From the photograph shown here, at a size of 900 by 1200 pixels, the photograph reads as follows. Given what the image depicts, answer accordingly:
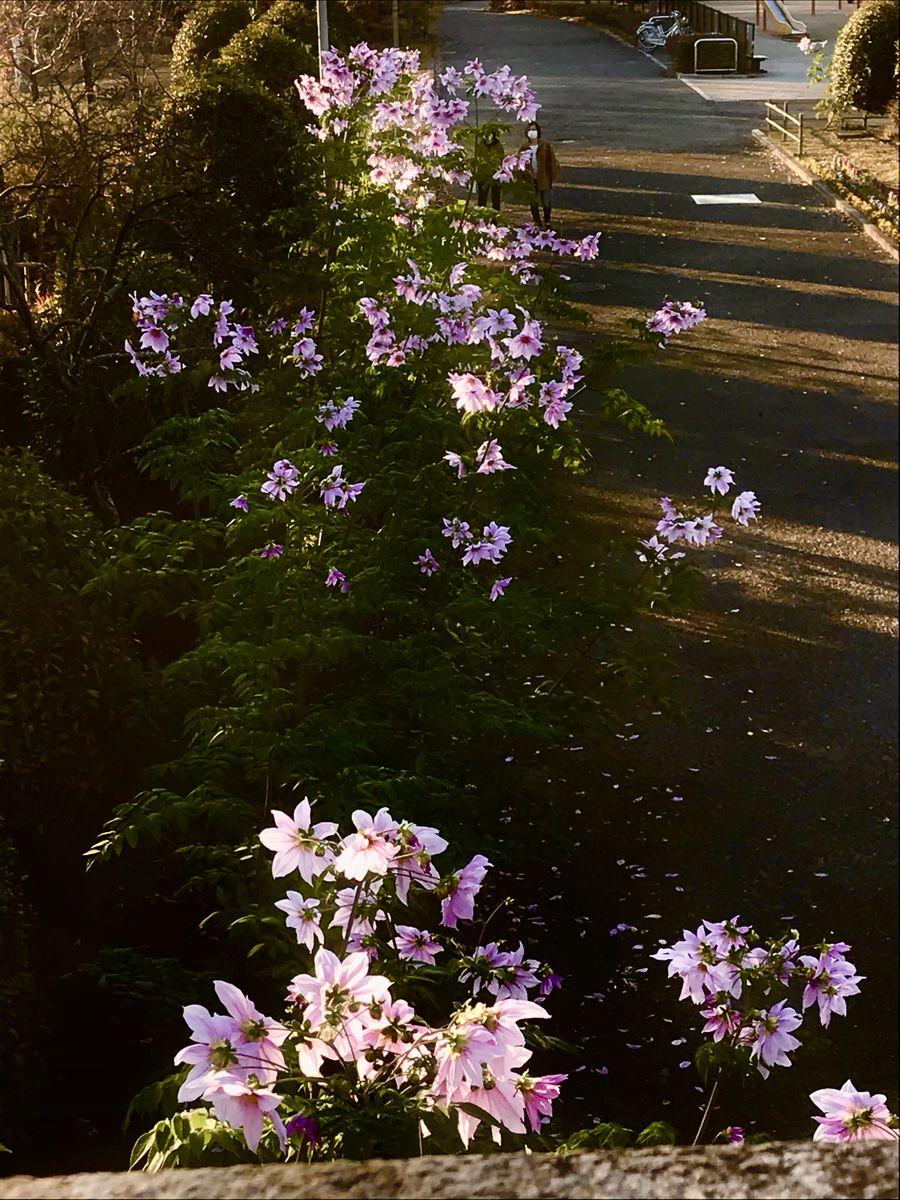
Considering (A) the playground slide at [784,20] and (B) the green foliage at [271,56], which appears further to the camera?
(B) the green foliage at [271,56]

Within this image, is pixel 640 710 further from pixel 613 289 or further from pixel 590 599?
pixel 613 289

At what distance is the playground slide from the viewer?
4414 mm

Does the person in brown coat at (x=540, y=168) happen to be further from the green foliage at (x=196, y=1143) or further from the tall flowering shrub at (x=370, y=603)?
the green foliage at (x=196, y=1143)

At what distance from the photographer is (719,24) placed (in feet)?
15.5

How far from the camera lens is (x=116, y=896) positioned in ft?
9.14

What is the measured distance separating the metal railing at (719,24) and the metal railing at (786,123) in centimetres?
27

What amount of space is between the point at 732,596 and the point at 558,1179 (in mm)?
4555

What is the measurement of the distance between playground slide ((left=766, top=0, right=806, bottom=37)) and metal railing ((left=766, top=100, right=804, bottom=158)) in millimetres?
281

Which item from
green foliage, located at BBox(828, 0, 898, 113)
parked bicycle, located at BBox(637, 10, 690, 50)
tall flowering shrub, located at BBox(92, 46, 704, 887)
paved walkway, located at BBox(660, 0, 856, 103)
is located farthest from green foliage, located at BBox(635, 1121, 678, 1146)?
parked bicycle, located at BBox(637, 10, 690, 50)

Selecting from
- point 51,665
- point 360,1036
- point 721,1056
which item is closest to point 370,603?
point 51,665

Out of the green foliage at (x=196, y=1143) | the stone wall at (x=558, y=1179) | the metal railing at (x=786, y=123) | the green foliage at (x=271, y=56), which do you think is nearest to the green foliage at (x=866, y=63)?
the metal railing at (x=786, y=123)

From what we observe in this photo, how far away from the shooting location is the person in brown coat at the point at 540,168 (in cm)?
511

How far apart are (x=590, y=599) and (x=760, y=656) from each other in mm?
1514

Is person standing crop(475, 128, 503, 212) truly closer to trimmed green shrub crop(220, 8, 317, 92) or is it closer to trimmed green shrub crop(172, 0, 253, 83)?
trimmed green shrub crop(220, 8, 317, 92)
